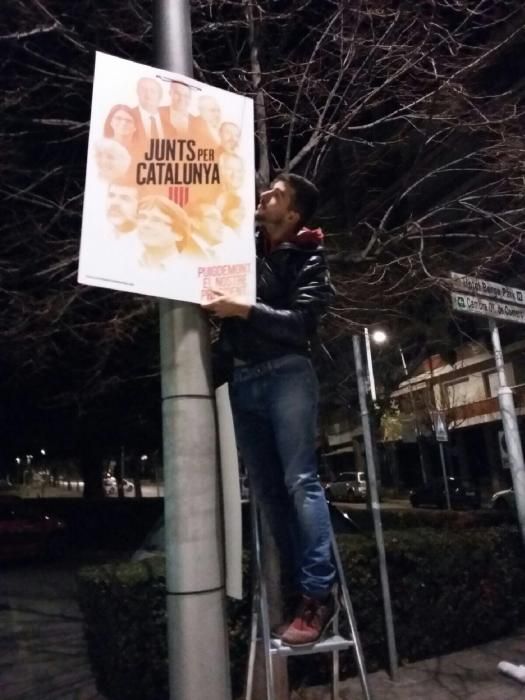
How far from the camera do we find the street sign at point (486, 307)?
546 centimetres

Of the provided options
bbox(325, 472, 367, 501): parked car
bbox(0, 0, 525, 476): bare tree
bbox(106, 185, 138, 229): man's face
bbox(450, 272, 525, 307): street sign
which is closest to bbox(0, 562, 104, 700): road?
bbox(0, 0, 525, 476): bare tree

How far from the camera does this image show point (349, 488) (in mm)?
35500

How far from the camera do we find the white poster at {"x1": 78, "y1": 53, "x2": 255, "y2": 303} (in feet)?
7.24

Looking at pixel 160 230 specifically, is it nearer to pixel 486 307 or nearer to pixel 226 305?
pixel 226 305

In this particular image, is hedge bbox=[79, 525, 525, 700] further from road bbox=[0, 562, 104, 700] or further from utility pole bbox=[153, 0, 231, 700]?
utility pole bbox=[153, 0, 231, 700]

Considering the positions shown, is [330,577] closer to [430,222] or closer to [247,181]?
[247,181]

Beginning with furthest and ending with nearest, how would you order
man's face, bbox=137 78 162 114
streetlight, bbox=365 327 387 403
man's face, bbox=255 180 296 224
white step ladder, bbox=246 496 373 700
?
streetlight, bbox=365 327 387 403 < man's face, bbox=255 180 296 224 < white step ladder, bbox=246 496 373 700 < man's face, bbox=137 78 162 114

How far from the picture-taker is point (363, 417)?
5.42m

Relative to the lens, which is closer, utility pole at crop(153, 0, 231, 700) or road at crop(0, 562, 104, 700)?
utility pole at crop(153, 0, 231, 700)

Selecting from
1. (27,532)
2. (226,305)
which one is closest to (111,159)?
(226,305)

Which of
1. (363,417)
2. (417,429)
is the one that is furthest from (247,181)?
(417,429)

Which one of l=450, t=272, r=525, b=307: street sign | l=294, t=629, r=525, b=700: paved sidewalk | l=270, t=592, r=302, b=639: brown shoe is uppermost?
l=450, t=272, r=525, b=307: street sign

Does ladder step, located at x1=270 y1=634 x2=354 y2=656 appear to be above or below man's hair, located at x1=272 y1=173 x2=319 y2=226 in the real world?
below

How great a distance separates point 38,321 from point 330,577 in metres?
4.83
